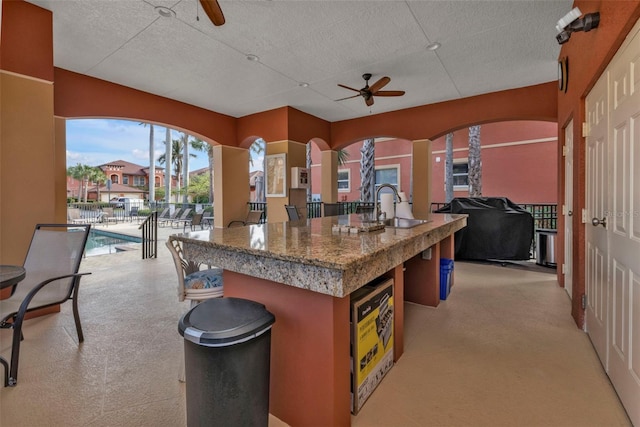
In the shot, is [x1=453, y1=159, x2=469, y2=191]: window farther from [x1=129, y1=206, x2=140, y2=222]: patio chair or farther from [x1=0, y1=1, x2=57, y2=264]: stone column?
[x1=129, y1=206, x2=140, y2=222]: patio chair

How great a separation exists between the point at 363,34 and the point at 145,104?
13.2ft

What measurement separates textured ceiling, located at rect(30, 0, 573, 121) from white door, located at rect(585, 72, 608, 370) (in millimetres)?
1598

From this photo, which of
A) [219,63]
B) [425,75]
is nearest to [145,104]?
[219,63]

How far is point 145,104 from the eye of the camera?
17.4 ft

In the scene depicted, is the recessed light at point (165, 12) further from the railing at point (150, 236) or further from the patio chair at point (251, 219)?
the patio chair at point (251, 219)

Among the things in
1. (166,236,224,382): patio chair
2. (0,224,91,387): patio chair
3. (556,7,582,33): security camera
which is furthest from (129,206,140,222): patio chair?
(556,7,582,33): security camera

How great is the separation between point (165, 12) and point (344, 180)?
433 inches

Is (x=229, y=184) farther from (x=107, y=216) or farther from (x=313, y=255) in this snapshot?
(x=107, y=216)

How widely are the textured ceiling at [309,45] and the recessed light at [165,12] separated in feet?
0.18

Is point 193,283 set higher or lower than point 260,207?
→ lower

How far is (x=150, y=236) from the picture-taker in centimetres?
550

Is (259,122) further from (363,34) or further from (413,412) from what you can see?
(413,412)

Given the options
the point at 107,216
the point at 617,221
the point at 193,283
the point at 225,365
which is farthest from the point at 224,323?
the point at 107,216

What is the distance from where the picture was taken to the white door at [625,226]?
1.47m
